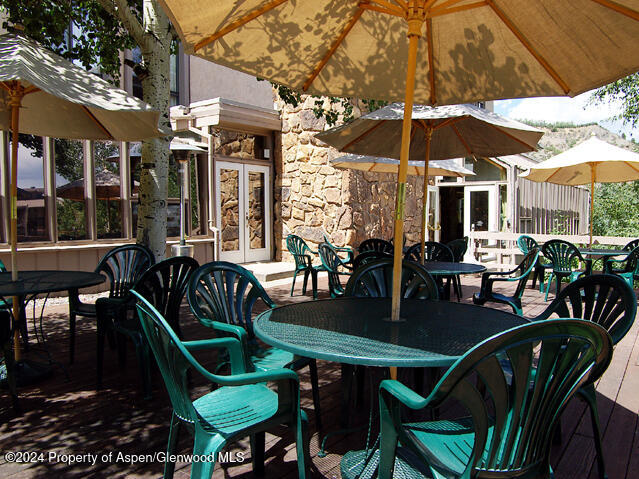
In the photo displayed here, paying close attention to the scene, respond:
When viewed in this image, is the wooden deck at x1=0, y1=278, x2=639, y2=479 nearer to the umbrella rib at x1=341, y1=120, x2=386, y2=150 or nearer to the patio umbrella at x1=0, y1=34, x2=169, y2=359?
the patio umbrella at x1=0, y1=34, x2=169, y2=359

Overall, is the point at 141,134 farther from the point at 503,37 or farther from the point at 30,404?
the point at 503,37

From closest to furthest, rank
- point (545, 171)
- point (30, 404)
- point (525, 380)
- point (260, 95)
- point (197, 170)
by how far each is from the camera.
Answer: point (525, 380) → point (30, 404) → point (545, 171) → point (197, 170) → point (260, 95)

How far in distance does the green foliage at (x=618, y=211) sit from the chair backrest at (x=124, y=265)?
12759 mm

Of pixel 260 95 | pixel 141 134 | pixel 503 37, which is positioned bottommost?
pixel 141 134

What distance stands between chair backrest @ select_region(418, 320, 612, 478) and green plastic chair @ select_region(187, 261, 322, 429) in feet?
4.52

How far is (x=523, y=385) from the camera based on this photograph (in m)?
1.29

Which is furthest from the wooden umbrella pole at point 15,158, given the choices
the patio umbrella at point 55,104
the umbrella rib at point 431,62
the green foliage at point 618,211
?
the green foliage at point 618,211

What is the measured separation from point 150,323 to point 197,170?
7793mm

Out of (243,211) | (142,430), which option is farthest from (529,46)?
(243,211)

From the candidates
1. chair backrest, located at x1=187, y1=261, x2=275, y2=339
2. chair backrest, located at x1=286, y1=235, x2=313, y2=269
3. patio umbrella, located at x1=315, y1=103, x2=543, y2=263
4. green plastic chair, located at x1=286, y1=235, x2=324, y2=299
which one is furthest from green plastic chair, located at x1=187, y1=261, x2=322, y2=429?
chair backrest, located at x1=286, y1=235, x2=313, y2=269

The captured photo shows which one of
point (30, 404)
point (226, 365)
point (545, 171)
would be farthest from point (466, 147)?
point (30, 404)

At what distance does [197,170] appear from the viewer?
358 inches

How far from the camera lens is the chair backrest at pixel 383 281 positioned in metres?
3.11

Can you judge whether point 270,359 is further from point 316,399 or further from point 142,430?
point 142,430
